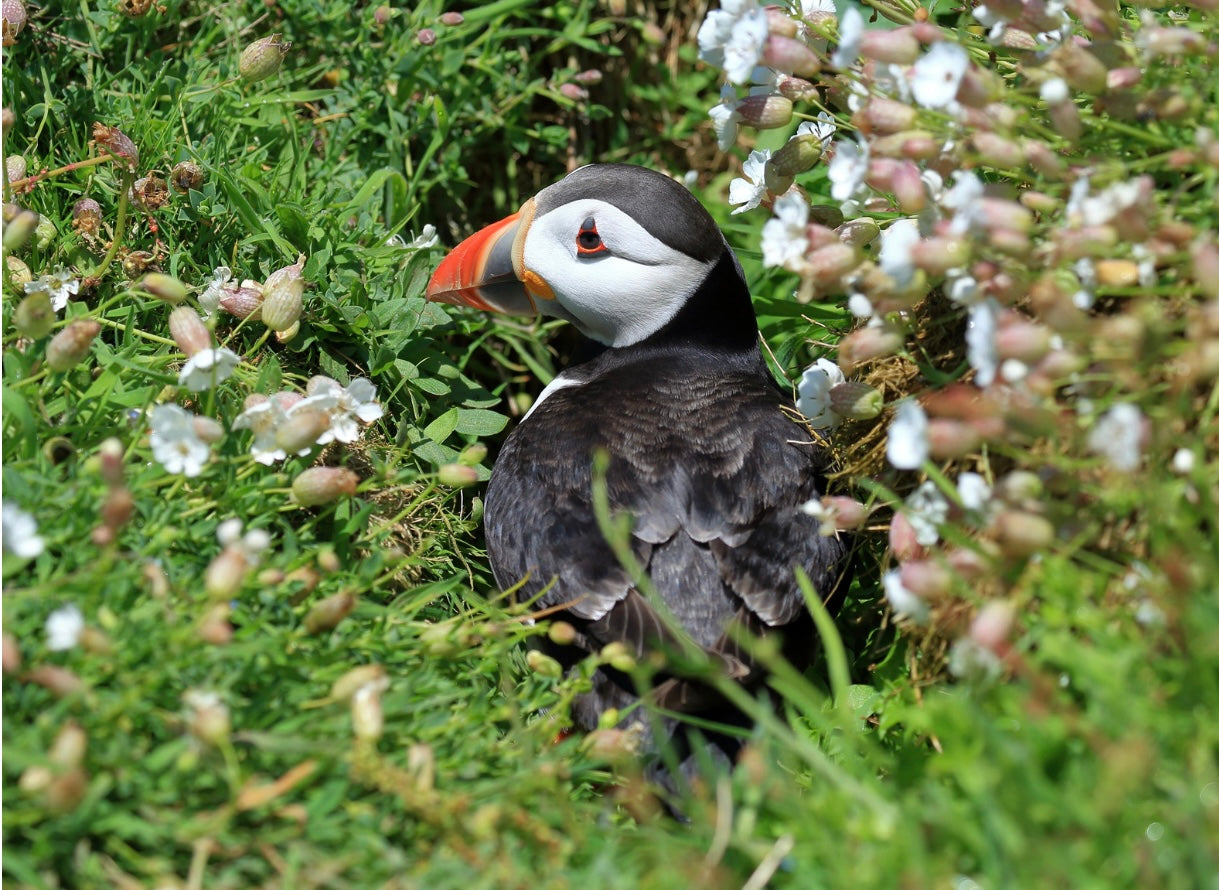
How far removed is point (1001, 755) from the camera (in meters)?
1.72

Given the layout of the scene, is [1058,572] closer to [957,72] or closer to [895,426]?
[895,426]

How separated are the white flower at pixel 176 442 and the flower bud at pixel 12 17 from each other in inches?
55.8

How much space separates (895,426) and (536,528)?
3.55 ft

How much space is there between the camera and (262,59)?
10.8 feet

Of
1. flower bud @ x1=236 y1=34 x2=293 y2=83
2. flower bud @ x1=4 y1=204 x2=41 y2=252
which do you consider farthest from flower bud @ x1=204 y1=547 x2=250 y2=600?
flower bud @ x1=236 y1=34 x2=293 y2=83

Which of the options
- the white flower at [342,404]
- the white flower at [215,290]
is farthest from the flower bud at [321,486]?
the white flower at [215,290]

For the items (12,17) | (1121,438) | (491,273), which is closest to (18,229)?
(12,17)

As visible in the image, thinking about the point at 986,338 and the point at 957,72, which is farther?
the point at 957,72

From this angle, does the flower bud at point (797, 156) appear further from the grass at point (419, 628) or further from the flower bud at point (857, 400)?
the flower bud at point (857, 400)

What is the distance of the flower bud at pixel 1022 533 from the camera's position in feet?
6.35

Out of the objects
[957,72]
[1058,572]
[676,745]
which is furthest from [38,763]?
[957,72]

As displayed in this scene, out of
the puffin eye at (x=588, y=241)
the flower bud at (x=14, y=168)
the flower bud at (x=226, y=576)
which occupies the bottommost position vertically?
the puffin eye at (x=588, y=241)

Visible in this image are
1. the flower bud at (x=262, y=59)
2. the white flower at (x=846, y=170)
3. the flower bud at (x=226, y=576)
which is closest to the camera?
the flower bud at (x=226, y=576)

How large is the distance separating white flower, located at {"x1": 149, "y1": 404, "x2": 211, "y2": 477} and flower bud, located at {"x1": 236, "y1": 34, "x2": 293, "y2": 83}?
1.37 metres
